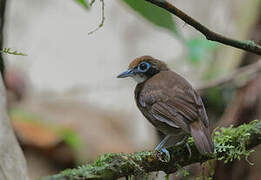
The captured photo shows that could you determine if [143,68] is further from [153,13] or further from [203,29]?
[203,29]

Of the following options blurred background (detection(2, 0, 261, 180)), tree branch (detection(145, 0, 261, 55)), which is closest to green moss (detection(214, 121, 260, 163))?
tree branch (detection(145, 0, 261, 55))

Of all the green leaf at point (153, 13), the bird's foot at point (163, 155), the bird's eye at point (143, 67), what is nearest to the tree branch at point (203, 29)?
the green leaf at point (153, 13)

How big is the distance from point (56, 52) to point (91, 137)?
2580 millimetres

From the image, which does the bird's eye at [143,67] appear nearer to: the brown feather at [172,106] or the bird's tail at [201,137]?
the brown feather at [172,106]

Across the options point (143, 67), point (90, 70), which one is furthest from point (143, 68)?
point (90, 70)

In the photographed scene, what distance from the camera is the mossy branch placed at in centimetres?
206

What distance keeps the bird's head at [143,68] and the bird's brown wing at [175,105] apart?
38cm

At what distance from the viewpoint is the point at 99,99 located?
30.8 ft

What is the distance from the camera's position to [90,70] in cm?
973

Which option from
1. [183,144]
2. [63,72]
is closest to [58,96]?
Answer: [63,72]

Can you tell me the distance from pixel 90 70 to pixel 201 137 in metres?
7.26

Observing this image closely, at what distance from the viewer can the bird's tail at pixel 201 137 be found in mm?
2479

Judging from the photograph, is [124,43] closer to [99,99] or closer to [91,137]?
[99,99]

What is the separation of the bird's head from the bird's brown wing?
379 mm
